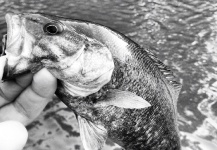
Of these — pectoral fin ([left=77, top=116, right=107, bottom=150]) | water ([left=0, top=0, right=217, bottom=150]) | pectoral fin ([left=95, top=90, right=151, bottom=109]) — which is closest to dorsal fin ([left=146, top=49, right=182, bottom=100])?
pectoral fin ([left=95, top=90, right=151, bottom=109])

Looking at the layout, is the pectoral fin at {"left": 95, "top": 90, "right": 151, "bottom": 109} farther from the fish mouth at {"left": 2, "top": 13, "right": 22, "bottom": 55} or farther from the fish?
the fish mouth at {"left": 2, "top": 13, "right": 22, "bottom": 55}

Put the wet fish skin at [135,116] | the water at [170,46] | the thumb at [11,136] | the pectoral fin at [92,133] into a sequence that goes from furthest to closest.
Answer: the water at [170,46], the pectoral fin at [92,133], the wet fish skin at [135,116], the thumb at [11,136]

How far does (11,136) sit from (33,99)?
515 mm

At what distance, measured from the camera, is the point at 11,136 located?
4.68 ft

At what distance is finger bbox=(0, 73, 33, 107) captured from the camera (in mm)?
1777

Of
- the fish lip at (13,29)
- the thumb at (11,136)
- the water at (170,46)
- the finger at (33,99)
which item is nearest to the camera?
the thumb at (11,136)

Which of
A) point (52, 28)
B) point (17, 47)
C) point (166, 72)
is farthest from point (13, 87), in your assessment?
point (166, 72)

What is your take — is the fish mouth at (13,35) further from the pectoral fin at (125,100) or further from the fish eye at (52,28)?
the pectoral fin at (125,100)

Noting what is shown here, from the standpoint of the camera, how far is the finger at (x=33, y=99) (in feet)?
5.55

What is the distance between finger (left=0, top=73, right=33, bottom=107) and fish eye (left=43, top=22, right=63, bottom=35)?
12.1 inches

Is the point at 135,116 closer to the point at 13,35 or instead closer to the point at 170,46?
the point at 13,35

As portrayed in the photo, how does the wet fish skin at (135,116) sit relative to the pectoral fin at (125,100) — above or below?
below

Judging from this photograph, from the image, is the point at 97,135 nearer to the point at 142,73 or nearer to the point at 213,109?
the point at 142,73

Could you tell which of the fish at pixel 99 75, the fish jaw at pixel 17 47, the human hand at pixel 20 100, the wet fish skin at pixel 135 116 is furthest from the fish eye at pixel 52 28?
the wet fish skin at pixel 135 116
